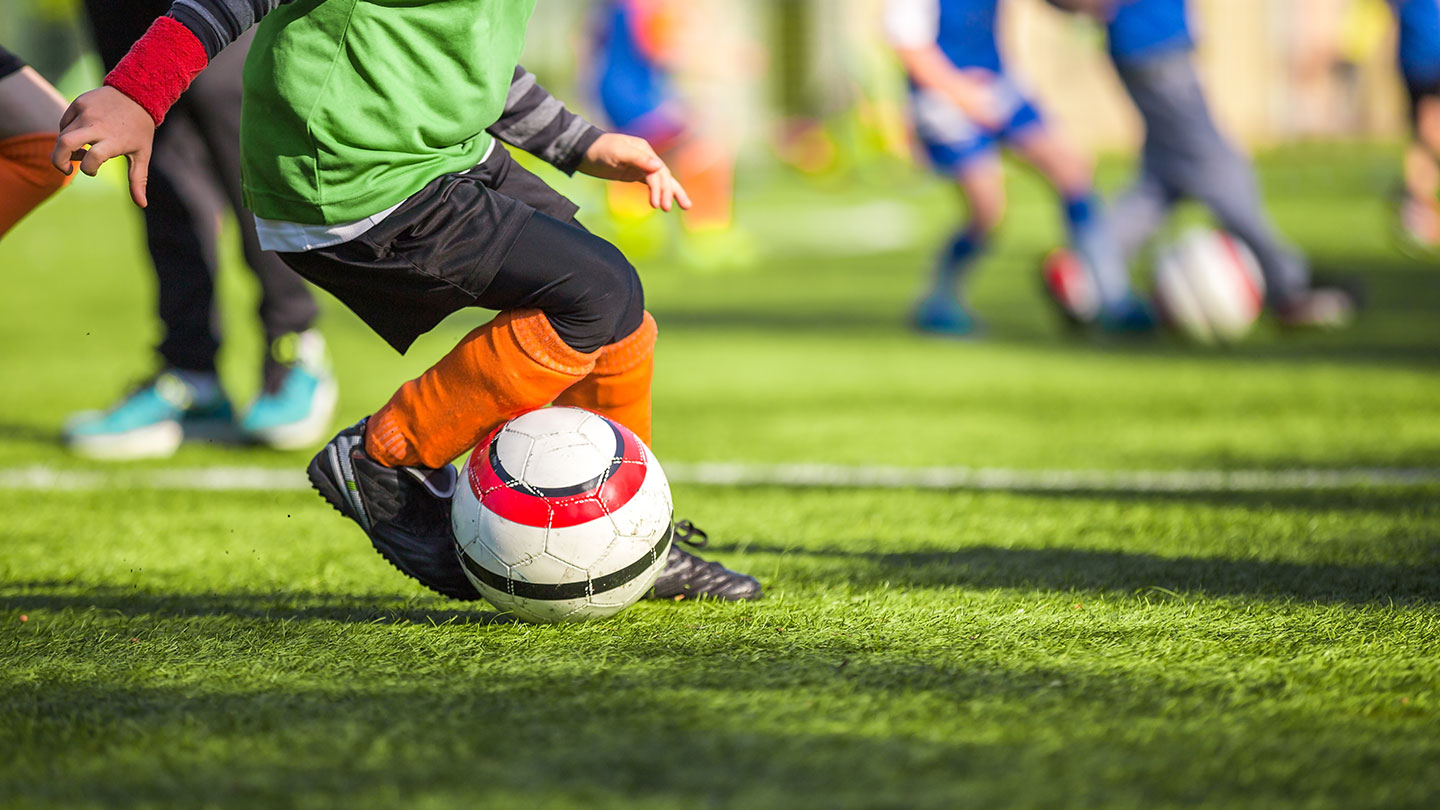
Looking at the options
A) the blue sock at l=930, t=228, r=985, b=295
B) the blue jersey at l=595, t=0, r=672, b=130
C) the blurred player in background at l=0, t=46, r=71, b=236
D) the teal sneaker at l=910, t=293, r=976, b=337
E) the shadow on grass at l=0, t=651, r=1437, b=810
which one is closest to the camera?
the shadow on grass at l=0, t=651, r=1437, b=810

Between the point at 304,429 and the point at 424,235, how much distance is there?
2207mm

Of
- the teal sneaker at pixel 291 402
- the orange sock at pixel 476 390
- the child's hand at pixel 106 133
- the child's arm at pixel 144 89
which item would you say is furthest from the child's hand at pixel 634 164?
the teal sneaker at pixel 291 402

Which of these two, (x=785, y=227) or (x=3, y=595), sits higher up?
(x=3, y=595)

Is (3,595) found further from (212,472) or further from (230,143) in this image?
(230,143)

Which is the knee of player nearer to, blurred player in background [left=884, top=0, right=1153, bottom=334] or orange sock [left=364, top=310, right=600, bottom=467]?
orange sock [left=364, top=310, right=600, bottom=467]

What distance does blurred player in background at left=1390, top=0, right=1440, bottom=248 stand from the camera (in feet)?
24.9

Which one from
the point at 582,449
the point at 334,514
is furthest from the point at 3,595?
the point at 582,449

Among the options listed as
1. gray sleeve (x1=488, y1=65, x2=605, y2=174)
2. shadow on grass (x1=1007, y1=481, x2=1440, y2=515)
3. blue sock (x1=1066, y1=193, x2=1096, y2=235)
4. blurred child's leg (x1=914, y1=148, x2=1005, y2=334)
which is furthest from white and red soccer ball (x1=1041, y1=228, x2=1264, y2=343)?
gray sleeve (x1=488, y1=65, x2=605, y2=174)

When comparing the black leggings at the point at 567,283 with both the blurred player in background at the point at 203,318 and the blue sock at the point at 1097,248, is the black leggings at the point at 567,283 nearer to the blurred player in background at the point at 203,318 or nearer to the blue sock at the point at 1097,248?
the blurred player in background at the point at 203,318

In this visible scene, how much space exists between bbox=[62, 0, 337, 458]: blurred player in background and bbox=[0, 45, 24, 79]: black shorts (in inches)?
40.1

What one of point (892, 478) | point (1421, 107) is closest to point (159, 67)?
point (892, 478)

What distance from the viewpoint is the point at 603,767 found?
5.56ft

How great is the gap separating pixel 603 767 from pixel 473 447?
3.08 ft

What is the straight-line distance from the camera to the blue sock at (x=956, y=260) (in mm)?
6965
